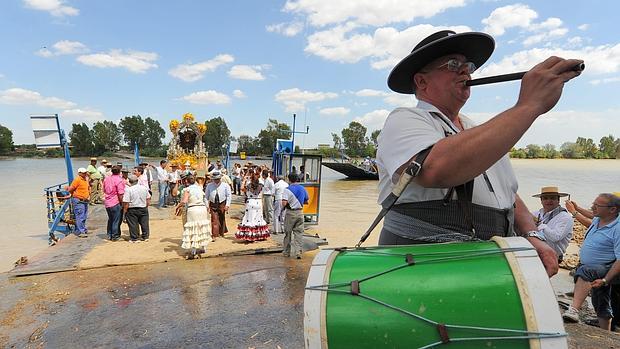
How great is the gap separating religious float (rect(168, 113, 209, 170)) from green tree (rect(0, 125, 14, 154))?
103070 mm

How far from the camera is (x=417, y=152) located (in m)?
1.21

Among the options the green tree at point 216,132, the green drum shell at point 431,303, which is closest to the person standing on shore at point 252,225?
the green drum shell at point 431,303

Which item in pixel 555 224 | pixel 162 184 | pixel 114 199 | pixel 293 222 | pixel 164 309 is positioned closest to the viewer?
pixel 555 224

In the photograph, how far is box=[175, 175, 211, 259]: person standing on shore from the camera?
7.84 m

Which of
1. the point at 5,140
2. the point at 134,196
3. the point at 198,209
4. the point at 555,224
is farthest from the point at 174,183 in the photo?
the point at 5,140

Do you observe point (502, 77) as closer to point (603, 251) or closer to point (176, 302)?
point (603, 251)

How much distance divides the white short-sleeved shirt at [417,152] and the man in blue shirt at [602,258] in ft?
12.8

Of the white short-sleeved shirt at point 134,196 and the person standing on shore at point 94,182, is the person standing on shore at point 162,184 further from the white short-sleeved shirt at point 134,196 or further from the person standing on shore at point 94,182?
the white short-sleeved shirt at point 134,196

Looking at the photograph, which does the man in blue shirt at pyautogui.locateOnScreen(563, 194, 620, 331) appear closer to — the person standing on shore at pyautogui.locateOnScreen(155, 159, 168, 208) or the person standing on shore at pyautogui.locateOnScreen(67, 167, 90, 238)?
the person standing on shore at pyautogui.locateOnScreen(67, 167, 90, 238)

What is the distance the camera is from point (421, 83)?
164 centimetres

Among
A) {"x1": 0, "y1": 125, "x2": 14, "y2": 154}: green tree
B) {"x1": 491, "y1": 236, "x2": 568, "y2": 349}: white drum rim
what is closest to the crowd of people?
{"x1": 491, "y1": 236, "x2": 568, "y2": 349}: white drum rim

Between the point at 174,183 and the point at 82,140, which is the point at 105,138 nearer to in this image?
the point at 82,140

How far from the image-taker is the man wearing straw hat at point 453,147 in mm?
1099

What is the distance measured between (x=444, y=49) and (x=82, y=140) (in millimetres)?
110169
